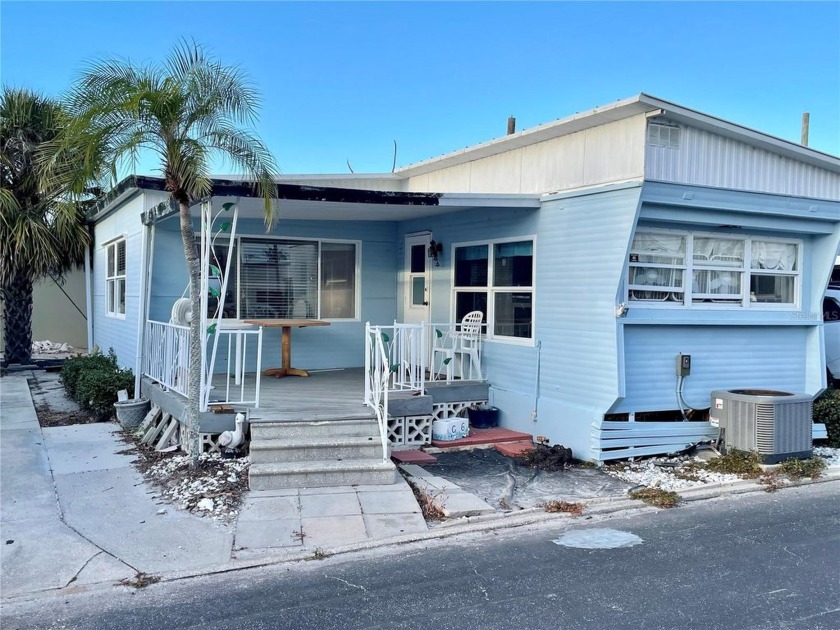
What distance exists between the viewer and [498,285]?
8539 millimetres

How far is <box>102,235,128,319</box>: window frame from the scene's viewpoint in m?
10.8

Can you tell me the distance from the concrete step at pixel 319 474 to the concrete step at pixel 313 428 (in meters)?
0.36

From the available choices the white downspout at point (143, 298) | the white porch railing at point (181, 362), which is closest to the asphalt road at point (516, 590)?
the white porch railing at point (181, 362)

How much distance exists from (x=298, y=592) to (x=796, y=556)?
354 cm

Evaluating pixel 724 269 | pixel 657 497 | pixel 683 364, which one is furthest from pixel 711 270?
pixel 657 497

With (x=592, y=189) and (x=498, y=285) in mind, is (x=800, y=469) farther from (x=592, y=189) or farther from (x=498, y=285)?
(x=498, y=285)

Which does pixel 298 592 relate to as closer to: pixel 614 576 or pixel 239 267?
pixel 614 576

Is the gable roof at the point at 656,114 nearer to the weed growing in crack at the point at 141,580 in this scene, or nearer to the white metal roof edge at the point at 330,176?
the white metal roof edge at the point at 330,176

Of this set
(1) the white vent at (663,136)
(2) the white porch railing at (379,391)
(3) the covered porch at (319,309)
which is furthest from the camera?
(3) the covered porch at (319,309)

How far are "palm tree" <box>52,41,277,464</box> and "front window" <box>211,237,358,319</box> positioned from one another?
3.16 metres

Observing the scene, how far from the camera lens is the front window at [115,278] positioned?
36.3ft

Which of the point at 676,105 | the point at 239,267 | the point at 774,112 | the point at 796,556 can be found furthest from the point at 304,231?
the point at 774,112

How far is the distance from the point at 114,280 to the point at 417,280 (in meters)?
5.66

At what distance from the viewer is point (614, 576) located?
4.34 m
